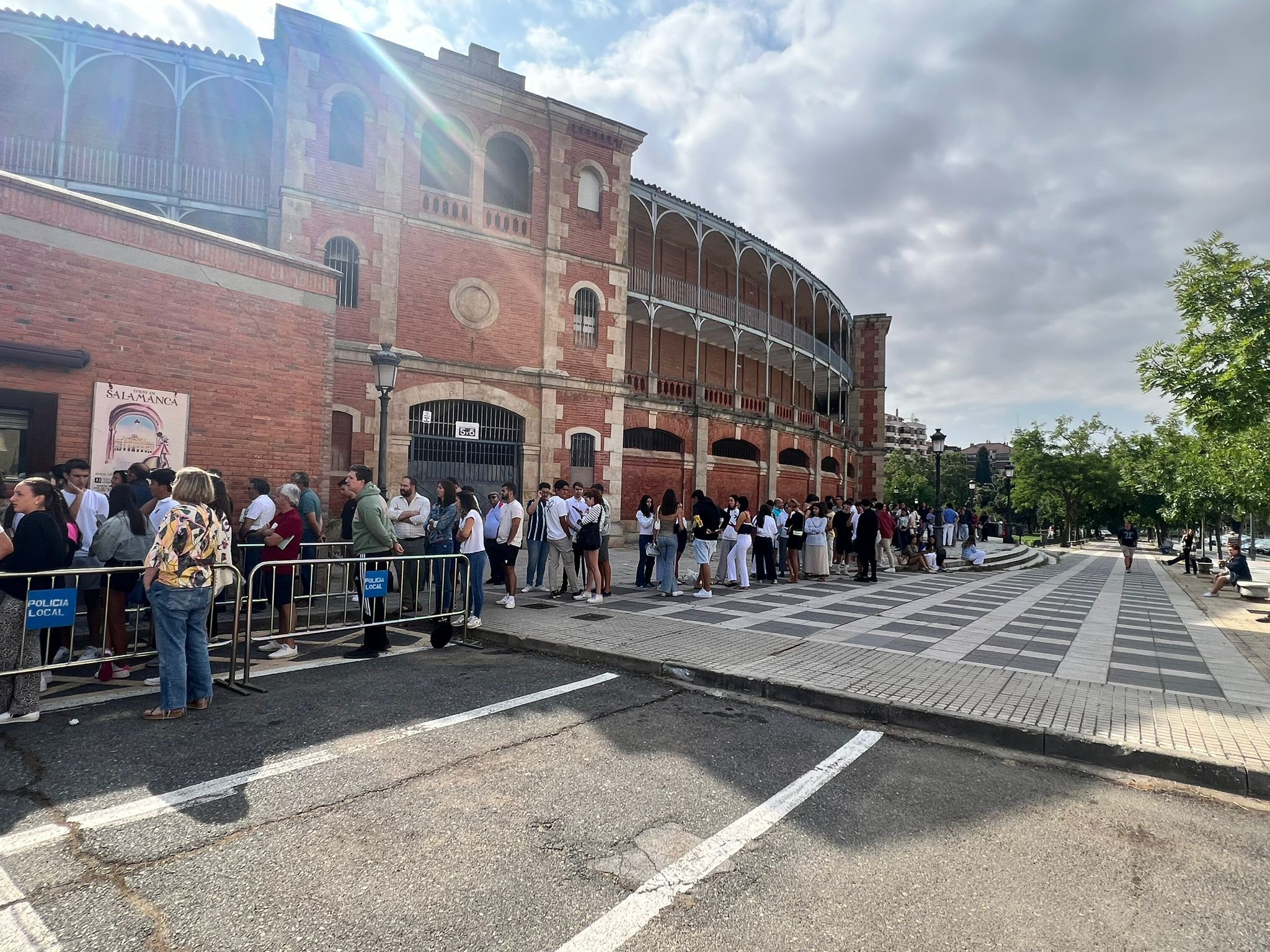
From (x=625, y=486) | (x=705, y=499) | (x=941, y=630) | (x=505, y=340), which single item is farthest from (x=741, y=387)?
(x=941, y=630)

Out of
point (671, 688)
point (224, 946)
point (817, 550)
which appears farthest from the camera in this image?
point (817, 550)

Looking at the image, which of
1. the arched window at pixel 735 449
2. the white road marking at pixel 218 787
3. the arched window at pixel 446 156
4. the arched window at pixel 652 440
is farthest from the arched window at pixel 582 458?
the white road marking at pixel 218 787

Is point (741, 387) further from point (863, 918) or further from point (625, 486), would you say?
point (863, 918)

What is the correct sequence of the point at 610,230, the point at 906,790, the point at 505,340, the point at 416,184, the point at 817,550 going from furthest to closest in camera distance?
the point at 610,230
the point at 505,340
the point at 416,184
the point at 817,550
the point at 906,790

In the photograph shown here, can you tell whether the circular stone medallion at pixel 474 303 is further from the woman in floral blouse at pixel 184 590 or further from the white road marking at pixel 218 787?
the white road marking at pixel 218 787

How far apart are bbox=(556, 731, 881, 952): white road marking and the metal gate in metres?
14.3

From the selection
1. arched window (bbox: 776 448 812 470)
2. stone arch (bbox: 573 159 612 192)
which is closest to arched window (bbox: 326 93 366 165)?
stone arch (bbox: 573 159 612 192)

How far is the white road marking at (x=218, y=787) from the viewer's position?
2.95 meters

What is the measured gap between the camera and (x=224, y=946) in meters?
2.29

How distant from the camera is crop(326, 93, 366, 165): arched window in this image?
641 inches

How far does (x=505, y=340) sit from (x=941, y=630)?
1351 centimetres

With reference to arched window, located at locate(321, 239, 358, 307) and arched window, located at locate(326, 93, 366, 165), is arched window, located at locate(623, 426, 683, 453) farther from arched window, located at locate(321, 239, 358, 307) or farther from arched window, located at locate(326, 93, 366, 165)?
arched window, located at locate(326, 93, 366, 165)

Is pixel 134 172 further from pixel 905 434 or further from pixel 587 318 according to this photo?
pixel 905 434

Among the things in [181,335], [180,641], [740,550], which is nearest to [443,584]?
[180,641]
